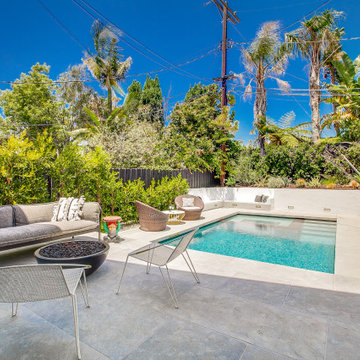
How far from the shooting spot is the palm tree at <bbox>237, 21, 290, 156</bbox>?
13734 mm

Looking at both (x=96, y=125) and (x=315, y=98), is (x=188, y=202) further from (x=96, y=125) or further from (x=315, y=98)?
(x=96, y=125)

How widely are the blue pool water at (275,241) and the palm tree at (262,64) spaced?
239 inches

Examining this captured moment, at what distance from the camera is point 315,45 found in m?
14.3

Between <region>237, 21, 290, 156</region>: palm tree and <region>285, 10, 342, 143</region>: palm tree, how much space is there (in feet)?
2.93

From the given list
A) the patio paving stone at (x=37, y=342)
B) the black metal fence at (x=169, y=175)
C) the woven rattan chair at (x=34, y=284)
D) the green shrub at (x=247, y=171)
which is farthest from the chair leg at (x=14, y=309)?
the green shrub at (x=247, y=171)

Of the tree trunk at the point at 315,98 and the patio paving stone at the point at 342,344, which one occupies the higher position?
the tree trunk at the point at 315,98

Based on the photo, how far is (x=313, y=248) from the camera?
6086 mm

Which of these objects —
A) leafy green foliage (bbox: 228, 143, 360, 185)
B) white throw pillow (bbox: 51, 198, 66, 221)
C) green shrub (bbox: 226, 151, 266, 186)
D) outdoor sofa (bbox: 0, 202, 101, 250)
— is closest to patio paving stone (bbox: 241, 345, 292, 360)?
outdoor sofa (bbox: 0, 202, 101, 250)

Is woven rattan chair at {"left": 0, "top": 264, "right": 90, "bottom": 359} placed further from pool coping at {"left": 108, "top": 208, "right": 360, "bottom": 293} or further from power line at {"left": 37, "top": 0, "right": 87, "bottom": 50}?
power line at {"left": 37, "top": 0, "right": 87, "bottom": 50}

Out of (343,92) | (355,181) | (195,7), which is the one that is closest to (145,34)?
(195,7)

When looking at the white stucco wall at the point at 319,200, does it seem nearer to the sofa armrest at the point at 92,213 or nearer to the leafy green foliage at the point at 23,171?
the sofa armrest at the point at 92,213

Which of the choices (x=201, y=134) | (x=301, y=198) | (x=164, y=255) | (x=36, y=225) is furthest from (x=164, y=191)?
(x=301, y=198)

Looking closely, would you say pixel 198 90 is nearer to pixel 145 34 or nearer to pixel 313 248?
pixel 145 34

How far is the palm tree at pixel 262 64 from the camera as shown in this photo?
541 inches
